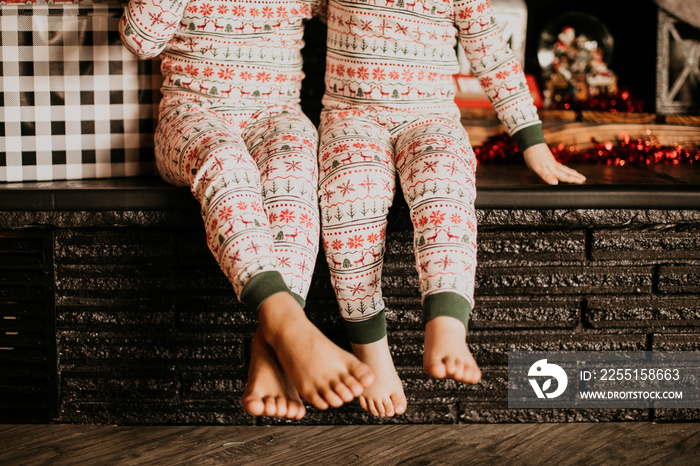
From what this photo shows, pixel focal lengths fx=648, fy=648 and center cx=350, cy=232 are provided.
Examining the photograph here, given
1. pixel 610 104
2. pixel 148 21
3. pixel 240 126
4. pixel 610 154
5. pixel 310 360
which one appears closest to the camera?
pixel 310 360

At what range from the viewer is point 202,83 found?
115 centimetres

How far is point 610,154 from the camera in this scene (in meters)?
1.44

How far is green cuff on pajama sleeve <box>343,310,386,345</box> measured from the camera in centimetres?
100

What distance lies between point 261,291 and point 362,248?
199 millimetres

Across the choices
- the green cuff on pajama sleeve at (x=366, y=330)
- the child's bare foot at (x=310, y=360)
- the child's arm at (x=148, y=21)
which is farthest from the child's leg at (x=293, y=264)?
the child's arm at (x=148, y=21)

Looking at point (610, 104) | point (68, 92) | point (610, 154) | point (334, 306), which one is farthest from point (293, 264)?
point (610, 104)

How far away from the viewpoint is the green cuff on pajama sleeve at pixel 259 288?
0.85m

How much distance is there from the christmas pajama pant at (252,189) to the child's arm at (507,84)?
0.35 metres

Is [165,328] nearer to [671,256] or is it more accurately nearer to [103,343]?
[103,343]

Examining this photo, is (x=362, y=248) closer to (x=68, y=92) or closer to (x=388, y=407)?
(x=388, y=407)

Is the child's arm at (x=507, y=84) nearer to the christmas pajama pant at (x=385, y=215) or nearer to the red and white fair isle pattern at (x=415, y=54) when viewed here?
the red and white fair isle pattern at (x=415, y=54)

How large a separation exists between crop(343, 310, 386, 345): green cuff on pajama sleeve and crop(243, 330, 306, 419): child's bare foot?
0.16 meters

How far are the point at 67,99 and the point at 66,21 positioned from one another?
0.47ft

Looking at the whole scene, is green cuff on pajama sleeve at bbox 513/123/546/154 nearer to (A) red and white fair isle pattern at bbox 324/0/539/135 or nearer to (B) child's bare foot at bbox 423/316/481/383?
(A) red and white fair isle pattern at bbox 324/0/539/135
